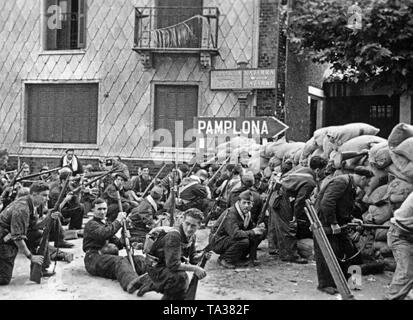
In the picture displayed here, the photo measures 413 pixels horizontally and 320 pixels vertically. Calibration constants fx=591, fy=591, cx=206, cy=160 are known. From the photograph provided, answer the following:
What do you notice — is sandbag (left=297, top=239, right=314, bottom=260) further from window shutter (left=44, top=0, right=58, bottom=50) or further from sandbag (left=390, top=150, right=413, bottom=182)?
window shutter (left=44, top=0, right=58, bottom=50)

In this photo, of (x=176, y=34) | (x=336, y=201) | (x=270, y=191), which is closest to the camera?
(x=336, y=201)

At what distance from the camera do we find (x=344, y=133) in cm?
902

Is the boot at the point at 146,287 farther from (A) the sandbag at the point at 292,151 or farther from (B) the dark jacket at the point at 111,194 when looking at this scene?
(A) the sandbag at the point at 292,151

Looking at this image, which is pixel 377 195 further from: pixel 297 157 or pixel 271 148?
pixel 271 148

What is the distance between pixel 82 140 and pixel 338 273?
41.2ft

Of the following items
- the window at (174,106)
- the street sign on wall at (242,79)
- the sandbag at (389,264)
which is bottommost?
the sandbag at (389,264)

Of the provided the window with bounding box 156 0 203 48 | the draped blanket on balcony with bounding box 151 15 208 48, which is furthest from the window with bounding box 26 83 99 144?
the window with bounding box 156 0 203 48

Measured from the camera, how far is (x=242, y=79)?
15.3 m

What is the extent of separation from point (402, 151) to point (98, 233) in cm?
387

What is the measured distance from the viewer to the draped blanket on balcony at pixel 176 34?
622 inches

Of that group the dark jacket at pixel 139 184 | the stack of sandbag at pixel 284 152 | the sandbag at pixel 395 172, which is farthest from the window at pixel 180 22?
the sandbag at pixel 395 172

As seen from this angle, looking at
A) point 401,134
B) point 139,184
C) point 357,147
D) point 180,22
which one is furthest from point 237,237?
point 180,22

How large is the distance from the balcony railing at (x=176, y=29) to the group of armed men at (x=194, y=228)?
5.71m
